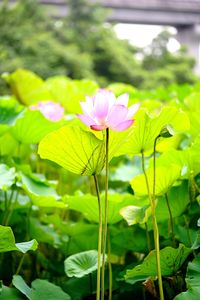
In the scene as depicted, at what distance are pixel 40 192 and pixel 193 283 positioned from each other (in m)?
0.35

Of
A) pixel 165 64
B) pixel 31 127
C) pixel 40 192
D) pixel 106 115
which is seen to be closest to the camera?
pixel 106 115

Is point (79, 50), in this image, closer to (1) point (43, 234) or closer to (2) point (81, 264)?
(1) point (43, 234)

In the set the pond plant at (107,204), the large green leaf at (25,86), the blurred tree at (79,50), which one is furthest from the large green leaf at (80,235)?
the blurred tree at (79,50)

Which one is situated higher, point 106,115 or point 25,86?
point 25,86

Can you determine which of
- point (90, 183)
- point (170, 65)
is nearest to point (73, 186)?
point (90, 183)

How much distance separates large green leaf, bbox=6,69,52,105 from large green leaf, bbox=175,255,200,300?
3.16 ft

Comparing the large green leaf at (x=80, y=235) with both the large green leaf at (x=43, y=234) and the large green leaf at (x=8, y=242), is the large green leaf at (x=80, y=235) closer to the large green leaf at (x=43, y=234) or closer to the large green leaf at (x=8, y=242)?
the large green leaf at (x=43, y=234)

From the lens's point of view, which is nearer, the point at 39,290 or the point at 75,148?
the point at 75,148

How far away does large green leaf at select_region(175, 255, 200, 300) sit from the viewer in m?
0.63

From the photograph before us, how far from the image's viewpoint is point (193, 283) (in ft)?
2.17

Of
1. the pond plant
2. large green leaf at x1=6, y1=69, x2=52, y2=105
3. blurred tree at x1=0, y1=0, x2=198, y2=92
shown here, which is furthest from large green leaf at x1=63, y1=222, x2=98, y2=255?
blurred tree at x1=0, y1=0, x2=198, y2=92

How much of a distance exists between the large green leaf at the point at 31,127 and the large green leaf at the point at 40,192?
113mm

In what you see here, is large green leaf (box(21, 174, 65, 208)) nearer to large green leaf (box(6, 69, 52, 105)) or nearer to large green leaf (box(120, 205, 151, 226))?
large green leaf (box(120, 205, 151, 226))

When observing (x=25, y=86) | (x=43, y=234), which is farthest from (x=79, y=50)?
(x=43, y=234)
